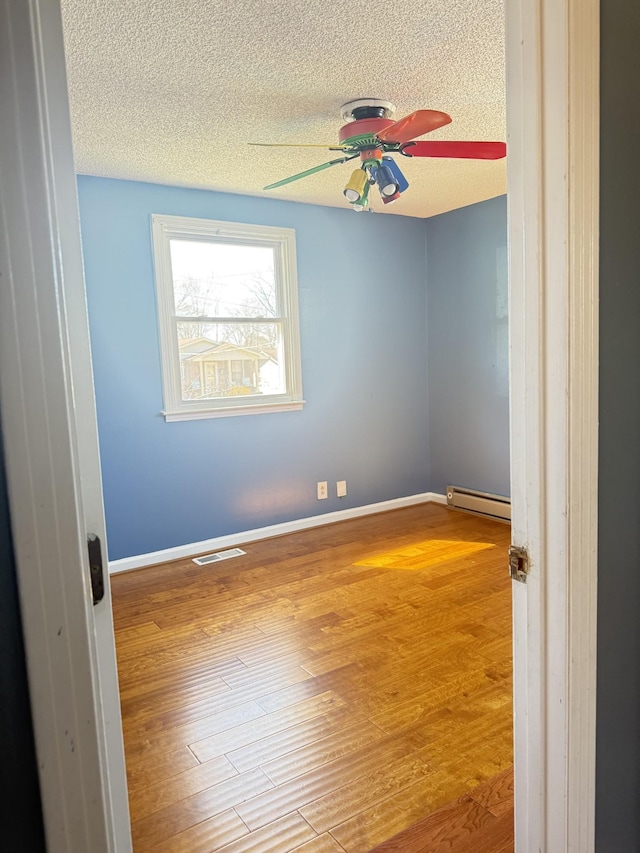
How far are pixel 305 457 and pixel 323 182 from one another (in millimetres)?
1925

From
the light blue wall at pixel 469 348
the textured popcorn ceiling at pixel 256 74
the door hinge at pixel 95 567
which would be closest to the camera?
the door hinge at pixel 95 567

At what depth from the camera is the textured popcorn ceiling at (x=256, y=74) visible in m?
1.82

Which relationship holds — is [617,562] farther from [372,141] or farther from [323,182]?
[323,182]

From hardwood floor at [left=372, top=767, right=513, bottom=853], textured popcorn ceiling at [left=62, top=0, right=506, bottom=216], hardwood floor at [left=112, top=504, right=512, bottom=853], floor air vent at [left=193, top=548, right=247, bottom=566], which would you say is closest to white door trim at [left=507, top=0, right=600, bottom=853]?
hardwood floor at [left=372, top=767, right=513, bottom=853]

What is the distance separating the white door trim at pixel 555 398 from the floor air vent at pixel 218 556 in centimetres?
286

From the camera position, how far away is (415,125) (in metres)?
2.01

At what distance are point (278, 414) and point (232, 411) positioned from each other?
374 mm

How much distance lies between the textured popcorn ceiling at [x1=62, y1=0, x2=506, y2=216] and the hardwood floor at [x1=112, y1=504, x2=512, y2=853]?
2.40 metres

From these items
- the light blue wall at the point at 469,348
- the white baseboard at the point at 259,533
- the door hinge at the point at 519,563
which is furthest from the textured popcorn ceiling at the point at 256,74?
the white baseboard at the point at 259,533

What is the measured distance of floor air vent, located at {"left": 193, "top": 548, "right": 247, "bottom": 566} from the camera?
3.74m

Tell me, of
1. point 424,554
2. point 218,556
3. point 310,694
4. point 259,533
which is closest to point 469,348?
point 424,554

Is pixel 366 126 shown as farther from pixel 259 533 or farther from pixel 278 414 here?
pixel 259 533

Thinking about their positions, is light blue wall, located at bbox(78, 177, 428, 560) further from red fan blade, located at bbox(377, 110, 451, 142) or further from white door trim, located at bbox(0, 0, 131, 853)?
white door trim, located at bbox(0, 0, 131, 853)

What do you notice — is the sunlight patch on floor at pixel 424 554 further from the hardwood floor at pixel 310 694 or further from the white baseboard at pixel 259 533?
the white baseboard at pixel 259 533
